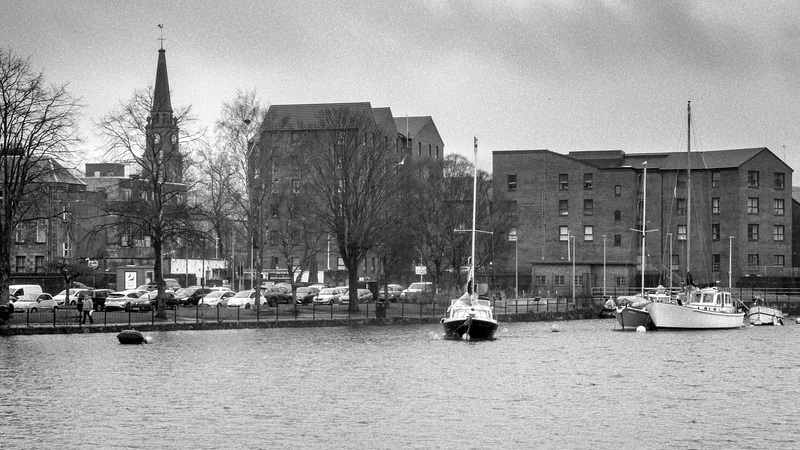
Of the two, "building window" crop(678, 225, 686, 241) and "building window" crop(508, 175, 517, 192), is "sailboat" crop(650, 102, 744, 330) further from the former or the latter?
"building window" crop(508, 175, 517, 192)

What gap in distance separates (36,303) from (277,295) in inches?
849

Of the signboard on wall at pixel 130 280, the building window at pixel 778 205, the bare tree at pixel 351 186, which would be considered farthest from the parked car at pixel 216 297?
the building window at pixel 778 205

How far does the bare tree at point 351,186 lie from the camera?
293 feet

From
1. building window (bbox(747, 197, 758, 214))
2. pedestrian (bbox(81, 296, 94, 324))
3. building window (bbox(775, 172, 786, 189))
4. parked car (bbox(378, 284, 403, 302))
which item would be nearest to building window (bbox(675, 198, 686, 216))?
building window (bbox(747, 197, 758, 214))

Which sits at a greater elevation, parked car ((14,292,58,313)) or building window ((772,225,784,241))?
building window ((772,225,784,241))

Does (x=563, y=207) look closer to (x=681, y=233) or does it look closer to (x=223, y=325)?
(x=681, y=233)

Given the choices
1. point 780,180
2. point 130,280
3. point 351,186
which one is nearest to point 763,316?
point 351,186

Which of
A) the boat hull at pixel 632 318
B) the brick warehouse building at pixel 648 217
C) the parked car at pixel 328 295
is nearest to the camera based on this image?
the boat hull at pixel 632 318

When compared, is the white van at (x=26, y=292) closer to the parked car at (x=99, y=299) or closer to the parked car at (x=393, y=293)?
the parked car at (x=99, y=299)

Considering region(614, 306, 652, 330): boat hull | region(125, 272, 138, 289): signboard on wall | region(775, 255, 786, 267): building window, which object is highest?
region(775, 255, 786, 267): building window

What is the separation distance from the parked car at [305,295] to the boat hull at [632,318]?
91.2 ft

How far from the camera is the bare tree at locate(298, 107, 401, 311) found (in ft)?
293

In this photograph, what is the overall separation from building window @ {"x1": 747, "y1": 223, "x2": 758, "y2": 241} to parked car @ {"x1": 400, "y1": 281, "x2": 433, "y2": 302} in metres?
39.2

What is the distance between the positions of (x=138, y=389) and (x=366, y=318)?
3930cm
